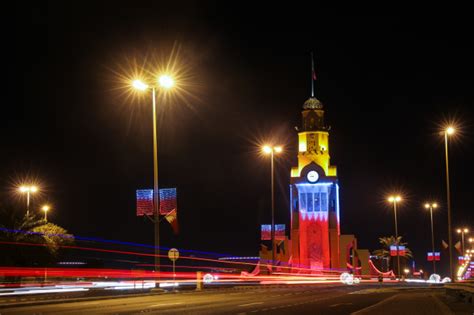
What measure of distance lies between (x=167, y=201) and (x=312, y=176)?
72934 mm

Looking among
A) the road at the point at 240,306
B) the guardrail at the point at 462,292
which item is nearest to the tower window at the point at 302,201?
the road at the point at 240,306

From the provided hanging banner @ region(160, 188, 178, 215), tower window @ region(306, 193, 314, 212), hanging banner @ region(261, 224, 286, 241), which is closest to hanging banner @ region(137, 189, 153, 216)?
hanging banner @ region(160, 188, 178, 215)

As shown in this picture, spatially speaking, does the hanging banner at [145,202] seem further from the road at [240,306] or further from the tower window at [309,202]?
the tower window at [309,202]

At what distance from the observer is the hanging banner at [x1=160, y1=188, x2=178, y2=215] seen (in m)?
40.6

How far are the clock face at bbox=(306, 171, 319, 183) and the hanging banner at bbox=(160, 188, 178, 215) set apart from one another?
72253 mm

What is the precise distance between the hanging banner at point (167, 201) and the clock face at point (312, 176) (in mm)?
72253

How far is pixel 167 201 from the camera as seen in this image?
40.8 meters

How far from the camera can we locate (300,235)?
113500 mm

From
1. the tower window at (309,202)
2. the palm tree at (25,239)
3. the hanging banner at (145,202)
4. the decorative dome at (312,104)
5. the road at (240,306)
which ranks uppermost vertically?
the decorative dome at (312,104)

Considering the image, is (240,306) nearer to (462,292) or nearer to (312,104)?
(462,292)

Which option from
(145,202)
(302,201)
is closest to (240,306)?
(145,202)

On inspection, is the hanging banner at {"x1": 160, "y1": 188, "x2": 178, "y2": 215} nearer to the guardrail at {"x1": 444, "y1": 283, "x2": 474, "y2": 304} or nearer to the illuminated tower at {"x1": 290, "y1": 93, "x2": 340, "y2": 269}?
the guardrail at {"x1": 444, "y1": 283, "x2": 474, "y2": 304}

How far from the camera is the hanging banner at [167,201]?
40.6m

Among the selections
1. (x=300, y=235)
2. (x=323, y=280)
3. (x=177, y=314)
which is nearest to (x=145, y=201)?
(x=177, y=314)
